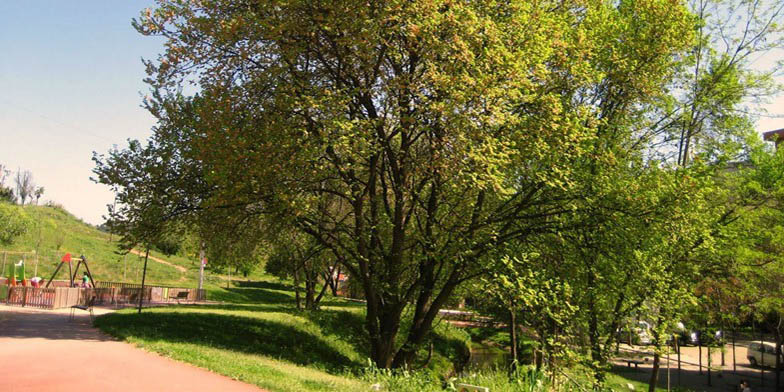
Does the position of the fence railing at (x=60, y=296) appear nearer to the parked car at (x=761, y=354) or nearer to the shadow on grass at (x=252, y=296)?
the shadow on grass at (x=252, y=296)

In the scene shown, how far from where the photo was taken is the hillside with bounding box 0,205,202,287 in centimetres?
4499

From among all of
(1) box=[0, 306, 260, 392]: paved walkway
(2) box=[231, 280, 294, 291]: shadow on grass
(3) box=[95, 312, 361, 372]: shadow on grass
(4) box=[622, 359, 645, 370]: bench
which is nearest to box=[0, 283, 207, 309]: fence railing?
(3) box=[95, 312, 361, 372]: shadow on grass

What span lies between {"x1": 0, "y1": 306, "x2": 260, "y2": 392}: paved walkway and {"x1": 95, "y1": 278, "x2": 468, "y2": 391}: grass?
561 mm

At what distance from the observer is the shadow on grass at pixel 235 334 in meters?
15.8

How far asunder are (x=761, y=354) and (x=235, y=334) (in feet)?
110

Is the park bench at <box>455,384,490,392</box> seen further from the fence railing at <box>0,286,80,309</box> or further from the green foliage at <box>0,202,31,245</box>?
the green foliage at <box>0,202,31,245</box>

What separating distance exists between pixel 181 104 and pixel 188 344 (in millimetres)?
10487

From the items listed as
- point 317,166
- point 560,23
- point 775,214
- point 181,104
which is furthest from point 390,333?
point 775,214

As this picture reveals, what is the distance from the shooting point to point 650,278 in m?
15.2

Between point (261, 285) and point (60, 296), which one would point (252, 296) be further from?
point (60, 296)

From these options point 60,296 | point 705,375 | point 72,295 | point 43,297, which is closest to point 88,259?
point 43,297

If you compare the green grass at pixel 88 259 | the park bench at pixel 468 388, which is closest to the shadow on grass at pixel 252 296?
the green grass at pixel 88 259

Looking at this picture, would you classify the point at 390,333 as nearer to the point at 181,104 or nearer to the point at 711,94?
the point at 181,104

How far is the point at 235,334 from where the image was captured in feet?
59.8
